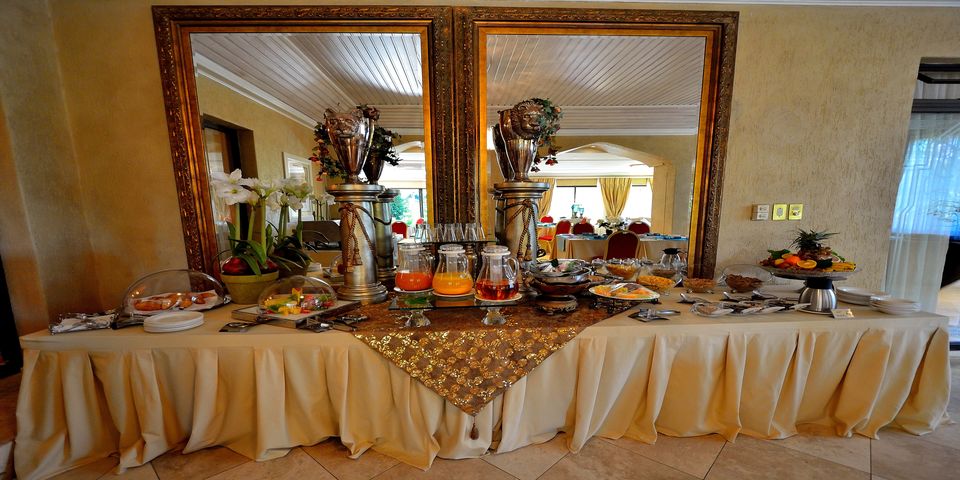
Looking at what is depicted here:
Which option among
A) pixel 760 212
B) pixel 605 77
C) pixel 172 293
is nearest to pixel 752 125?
pixel 760 212

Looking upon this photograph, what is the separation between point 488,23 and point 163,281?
7.19 ft

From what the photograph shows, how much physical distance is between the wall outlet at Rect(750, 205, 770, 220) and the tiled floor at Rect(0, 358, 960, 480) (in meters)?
1.17

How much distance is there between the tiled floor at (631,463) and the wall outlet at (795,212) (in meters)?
1.18

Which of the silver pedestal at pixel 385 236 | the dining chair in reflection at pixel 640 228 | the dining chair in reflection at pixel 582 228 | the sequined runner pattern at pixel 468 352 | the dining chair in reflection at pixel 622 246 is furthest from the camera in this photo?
the dining chair in reflection at pixel 582 228

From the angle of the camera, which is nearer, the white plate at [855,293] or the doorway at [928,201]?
the white plate at [855,293]

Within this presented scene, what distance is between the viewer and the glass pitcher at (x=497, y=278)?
1.32 metres

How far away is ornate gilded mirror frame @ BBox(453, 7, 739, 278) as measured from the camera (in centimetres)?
171

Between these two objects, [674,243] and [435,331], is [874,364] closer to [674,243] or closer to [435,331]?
[674,243]

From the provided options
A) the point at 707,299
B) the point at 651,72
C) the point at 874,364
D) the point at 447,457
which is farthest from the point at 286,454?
the point at 651,72

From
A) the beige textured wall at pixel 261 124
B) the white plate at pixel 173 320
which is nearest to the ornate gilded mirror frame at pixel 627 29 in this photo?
the beige textured wall at pixel 261 124

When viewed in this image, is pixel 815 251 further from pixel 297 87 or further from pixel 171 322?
pixel 171 322

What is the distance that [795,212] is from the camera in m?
1.93

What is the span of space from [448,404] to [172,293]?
1.52 meters

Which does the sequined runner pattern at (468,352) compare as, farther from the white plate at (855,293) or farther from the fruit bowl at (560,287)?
the white plate at (855,293)
